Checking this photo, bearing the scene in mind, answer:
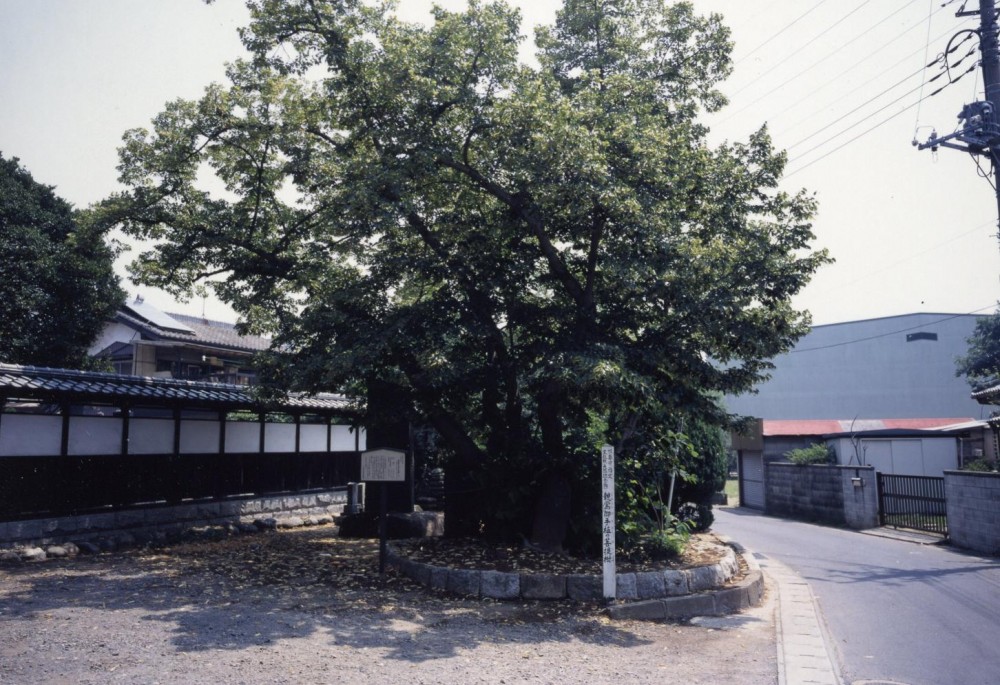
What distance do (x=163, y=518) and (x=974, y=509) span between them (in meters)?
17.8

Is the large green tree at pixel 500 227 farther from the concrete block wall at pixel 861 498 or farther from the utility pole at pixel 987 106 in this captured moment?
the concrete block wall at pixel 861 498

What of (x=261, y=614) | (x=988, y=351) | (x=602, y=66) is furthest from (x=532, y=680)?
(x=988, y=351)

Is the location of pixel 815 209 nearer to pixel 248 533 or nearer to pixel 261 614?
pixel 261 614

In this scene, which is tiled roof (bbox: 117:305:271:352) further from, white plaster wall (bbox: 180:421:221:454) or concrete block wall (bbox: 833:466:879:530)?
concrete block wall (bbox: 833:466:879:530)

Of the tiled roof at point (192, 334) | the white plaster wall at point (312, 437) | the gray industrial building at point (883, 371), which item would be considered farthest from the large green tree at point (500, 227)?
the gray industrial building at point (883, 371)

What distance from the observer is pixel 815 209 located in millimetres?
11570

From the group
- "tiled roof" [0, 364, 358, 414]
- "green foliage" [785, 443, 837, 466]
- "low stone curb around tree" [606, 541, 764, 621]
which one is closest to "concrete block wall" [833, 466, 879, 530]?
"green foliage" [785, 443, 837, 466]

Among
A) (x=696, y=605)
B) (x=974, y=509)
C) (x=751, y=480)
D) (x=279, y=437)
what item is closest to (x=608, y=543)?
(x=696, y=605)

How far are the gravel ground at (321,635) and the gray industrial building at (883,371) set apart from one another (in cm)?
3328

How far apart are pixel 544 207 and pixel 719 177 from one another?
3.53 metres

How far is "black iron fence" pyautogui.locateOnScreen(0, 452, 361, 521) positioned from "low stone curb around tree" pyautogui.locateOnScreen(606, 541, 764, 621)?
1049 cm

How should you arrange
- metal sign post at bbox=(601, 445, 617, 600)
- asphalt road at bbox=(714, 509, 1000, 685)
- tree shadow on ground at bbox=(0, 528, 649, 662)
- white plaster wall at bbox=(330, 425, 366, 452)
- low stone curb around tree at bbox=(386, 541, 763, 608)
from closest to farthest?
asphalt road at bbox=(714, 509, 1000, 685) → tree shadow on ground at bbox=(0, 528, 649, 662) → metal sign post at bbox=(601, 445, 617, 600) → low stone curb around tree at bbox=(386, 541, 763, 608) → white plaster wall at bbox=(330, 425, 366, 452)

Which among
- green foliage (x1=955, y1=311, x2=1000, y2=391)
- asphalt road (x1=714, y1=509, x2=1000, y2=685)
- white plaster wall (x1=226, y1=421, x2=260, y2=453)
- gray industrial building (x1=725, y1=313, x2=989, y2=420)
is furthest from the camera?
gray industrial building (x1=725, y1=313, x2=989, y2=420)

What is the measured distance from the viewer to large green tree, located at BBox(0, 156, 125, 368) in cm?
2130
